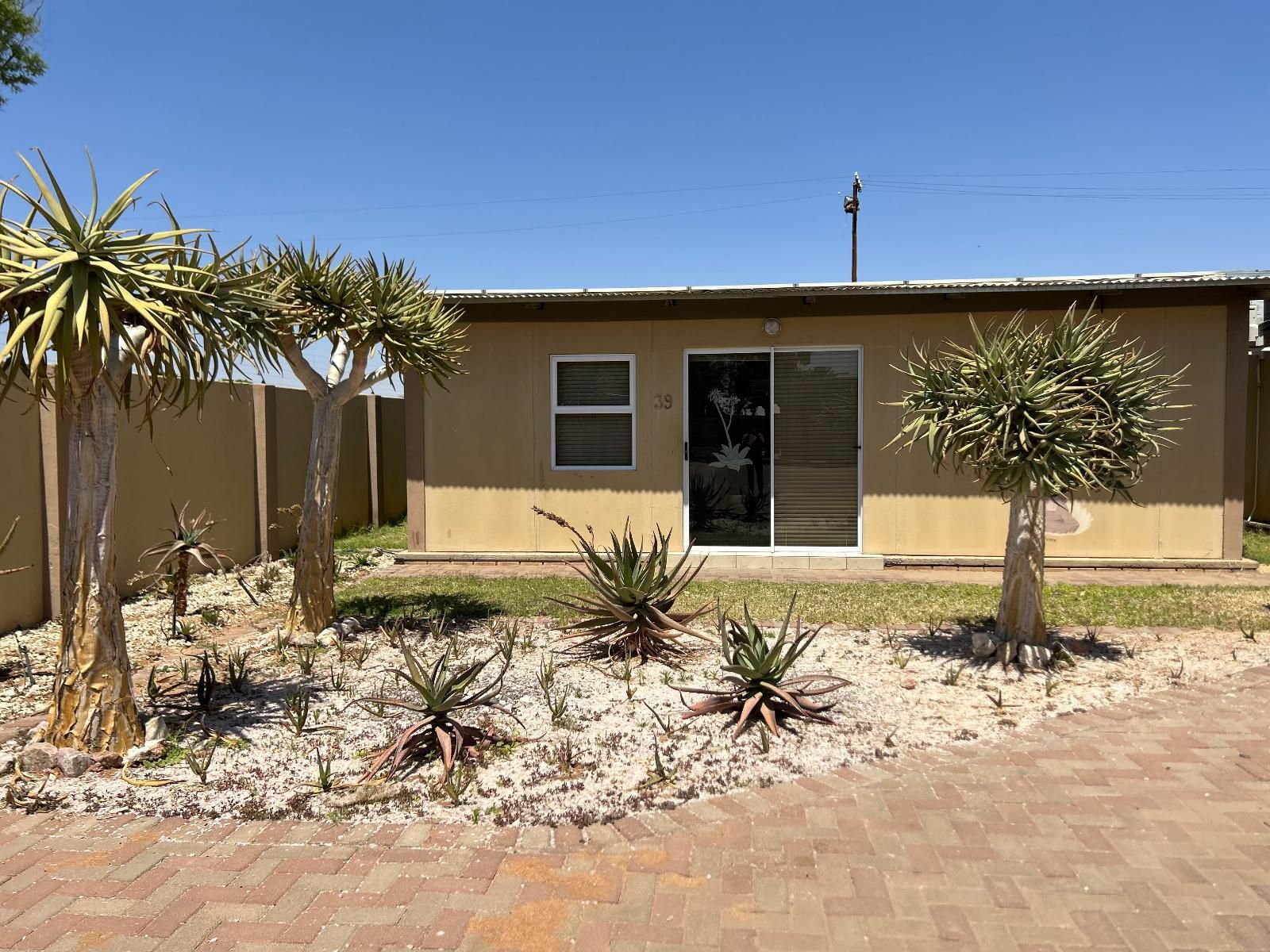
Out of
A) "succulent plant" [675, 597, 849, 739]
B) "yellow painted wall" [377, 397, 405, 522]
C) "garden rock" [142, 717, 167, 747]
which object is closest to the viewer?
"garden rock" [142, 717, 167, 747]

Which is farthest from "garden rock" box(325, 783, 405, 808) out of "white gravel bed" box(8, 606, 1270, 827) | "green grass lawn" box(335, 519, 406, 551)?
"green grass lawn" box(335, 519, 406, 551)

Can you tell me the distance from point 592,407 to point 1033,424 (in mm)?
5242

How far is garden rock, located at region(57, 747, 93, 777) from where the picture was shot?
12.0 feet

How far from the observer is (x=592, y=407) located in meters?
9.32

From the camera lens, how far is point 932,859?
2.99 metres

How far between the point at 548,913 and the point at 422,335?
4.06m

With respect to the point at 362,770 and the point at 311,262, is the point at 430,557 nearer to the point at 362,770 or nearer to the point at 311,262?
the point at 311,262

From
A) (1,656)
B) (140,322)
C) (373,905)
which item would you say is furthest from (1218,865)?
(1,656)

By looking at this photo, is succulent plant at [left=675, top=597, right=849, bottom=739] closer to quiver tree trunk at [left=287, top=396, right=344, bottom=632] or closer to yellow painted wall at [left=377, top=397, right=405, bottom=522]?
quiver tree trunk at [left=287, top=396, right=344, bottom=632]

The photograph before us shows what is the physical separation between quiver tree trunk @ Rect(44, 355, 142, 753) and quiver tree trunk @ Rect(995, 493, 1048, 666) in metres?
4.78

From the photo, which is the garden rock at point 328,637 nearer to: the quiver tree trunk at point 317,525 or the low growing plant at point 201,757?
the quiver tree trunk at point 317,525

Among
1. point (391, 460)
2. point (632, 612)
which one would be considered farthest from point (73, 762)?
point (391, 460)

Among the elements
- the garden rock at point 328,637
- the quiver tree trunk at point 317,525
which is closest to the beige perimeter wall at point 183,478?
the quiver tree trunk at point 317,525

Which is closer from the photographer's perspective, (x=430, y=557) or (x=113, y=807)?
(x=113, y=807)
